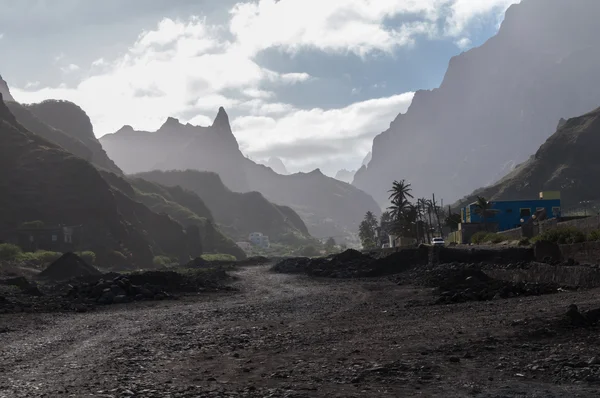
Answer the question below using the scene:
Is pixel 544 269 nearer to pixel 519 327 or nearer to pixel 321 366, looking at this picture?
pixel 519 327

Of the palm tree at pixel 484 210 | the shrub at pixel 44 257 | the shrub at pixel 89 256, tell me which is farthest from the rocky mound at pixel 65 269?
the palm tree at pixel 484 210

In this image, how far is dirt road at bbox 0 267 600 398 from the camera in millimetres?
13328

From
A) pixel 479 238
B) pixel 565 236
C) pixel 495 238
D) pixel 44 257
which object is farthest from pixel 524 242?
pixel 44 257

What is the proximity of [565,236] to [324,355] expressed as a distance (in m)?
32.4

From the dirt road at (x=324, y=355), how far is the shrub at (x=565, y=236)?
16502 millimetres

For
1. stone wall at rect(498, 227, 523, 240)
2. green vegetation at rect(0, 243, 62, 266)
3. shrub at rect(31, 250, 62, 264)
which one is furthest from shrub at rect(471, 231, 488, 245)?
green vegetation at rect(0, 243, 62, 266)

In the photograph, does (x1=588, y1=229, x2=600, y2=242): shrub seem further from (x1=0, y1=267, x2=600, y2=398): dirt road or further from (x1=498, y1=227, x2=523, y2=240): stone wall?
(x1=498, y1=227, x2=523, y2=240): stone wall

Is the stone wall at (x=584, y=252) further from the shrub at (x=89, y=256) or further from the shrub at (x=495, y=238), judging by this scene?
the shrub at (x=89, y=256)

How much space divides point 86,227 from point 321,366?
141 metres

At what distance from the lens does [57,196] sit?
146125mm

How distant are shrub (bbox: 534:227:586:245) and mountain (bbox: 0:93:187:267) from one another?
373ft

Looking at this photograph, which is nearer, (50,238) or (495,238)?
(495,238)

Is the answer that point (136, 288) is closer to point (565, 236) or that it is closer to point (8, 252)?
point (565, 236)

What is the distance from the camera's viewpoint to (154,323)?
2970 centimetres
